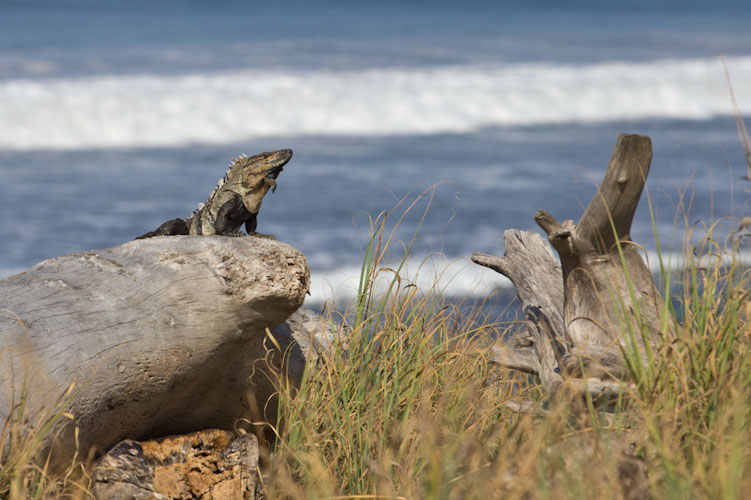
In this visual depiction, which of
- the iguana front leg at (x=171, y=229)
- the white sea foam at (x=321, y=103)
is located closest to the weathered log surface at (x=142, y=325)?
the iguana front leg at (x=171, y=229)

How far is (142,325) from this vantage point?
362cm

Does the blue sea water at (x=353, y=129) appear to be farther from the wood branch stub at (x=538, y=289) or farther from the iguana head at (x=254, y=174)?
the iguana head at (x=254, y=174)

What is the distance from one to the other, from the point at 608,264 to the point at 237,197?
1.82 m

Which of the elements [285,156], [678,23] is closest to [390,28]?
[678,23]

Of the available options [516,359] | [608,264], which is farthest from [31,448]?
[608,264]

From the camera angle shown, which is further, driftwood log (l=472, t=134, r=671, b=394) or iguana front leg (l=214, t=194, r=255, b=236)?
iguana front leg (l=214, t=194, r=255, b=236)

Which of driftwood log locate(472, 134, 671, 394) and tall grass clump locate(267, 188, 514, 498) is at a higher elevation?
driftwood log locate(472, 134, 671, 394)

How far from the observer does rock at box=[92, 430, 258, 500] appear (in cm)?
360

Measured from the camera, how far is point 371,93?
19.4 metres

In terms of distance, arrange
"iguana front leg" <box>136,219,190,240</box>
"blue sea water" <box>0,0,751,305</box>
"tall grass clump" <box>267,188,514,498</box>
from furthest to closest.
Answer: "blue sea water" <box>0,0,751,305</box> → "iguana front leg" <box>136,219,190,240</box> → "tall grass clump" <box>267,188,514,498</box>

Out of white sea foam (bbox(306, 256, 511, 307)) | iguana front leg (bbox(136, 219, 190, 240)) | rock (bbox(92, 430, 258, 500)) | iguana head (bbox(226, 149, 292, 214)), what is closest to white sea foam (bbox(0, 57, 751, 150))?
white sea foam (bbox(306, 256, 511, 307))

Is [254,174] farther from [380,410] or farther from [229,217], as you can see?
[380,410]

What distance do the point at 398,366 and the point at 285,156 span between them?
48.3 inches

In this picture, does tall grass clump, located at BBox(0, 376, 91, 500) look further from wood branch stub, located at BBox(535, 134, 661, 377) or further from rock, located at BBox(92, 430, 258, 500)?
wood branch stub, located at BBox(535, 134, 661, 377)
